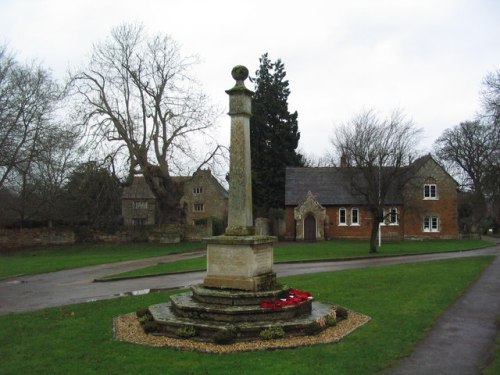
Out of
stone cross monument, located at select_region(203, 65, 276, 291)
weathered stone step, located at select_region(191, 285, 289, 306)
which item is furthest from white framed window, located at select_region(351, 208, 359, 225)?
weathered stone step, located at select_region(191, 285, 289, 306)

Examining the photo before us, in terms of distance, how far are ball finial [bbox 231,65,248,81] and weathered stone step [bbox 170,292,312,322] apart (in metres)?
5.34

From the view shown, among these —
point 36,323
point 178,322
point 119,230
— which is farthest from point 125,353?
point 119,230

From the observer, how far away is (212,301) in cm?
1056

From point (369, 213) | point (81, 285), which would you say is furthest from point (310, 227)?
point (81, 285)

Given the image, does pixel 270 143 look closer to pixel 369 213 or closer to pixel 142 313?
pixel 369 213

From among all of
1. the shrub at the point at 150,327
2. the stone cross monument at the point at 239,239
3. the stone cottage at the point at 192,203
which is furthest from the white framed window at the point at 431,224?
the shrub at the point at 150,327

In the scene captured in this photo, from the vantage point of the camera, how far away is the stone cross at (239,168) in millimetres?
11125

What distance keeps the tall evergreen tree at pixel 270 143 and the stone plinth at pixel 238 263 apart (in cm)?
3950

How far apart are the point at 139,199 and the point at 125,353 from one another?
190 feet

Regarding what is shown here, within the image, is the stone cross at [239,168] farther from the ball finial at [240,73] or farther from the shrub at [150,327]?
the shrub at [150,327]

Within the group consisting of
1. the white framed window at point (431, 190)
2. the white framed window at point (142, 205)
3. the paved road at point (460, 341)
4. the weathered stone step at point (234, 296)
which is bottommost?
the paved road at point (460, 341)

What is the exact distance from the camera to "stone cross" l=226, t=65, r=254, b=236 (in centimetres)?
1112

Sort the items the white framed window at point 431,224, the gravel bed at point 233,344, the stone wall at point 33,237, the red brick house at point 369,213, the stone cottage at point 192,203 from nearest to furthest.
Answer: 1. the gravel bed at point 233,344
2. the stone wall at point 33,237
3. the red brick house at point 369,213
4. the white framed window at point 431,224
5. the stone cottage at point 192,203

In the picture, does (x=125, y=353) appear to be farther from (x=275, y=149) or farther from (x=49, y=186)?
(x=275, y=149)
